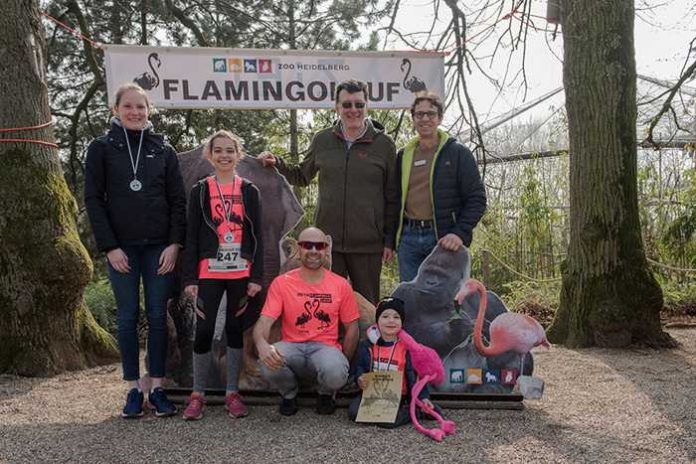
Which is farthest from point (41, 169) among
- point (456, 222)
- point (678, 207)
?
point (678, 207)

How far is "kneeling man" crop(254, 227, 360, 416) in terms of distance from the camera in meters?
3.40

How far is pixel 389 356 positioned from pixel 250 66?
8.96 feet

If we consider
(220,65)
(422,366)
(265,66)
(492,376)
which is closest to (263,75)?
(265,66)

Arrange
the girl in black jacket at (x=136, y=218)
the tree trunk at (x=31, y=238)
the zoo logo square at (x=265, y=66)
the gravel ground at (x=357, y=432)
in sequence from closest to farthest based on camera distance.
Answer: the gravel ground at (x=357, y=432)
the girl in black jacket at (x=136, y=218)
the tree trunk at (x=31, y=238)
the zoo logo square at (x=265, y=66)

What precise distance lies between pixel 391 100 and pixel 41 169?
Answer: 107 inches

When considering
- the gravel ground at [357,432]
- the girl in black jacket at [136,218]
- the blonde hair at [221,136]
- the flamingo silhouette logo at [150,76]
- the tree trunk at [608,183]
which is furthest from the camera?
the tree trunk at [608,183]

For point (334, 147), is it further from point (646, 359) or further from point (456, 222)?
point (646, 359)

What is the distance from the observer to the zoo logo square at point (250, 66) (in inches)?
199

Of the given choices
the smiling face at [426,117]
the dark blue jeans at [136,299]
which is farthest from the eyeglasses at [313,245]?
the smiling face at [426,117]

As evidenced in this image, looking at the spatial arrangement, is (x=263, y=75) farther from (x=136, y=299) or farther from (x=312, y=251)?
(x=136, y=299)

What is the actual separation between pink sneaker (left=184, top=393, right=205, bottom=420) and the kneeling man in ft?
1.29

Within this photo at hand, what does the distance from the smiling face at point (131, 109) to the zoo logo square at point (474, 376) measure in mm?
2298

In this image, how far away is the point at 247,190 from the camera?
11.5ft

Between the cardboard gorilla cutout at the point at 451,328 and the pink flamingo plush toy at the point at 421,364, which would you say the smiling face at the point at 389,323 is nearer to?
the pink flamingo plush toy at the point at 421,364
